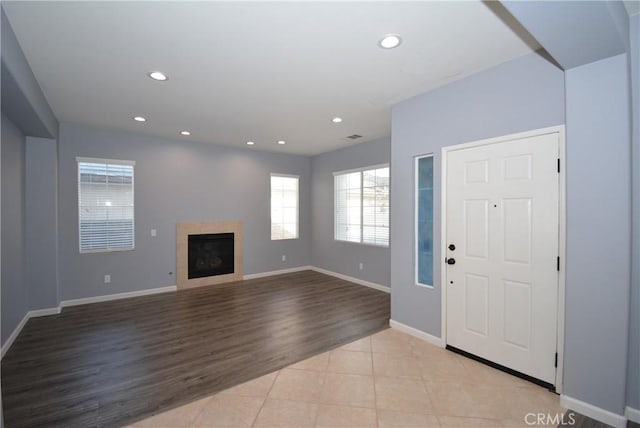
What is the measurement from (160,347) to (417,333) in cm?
290

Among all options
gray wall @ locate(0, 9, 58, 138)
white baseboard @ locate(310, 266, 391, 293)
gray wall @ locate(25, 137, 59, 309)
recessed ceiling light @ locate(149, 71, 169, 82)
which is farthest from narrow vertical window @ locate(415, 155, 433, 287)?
gray wall @ locate(25, 137, 59, 309)

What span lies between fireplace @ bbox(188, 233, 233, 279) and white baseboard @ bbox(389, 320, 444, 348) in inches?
147

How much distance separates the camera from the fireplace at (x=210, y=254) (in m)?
5.65

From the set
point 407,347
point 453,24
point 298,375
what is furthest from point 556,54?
point 298,375

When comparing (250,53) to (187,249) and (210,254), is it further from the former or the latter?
(210,254)

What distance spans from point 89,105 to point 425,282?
4.67m

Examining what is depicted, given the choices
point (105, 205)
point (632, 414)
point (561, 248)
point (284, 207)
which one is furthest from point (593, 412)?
point (105, 205)

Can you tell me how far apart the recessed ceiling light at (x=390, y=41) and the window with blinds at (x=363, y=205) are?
124 inches

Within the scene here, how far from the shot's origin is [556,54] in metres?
2.00

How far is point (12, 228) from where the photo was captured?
340 cm

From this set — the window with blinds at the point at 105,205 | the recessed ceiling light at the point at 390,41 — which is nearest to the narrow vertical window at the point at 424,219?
the recessed ceiling light at the point at 390,41

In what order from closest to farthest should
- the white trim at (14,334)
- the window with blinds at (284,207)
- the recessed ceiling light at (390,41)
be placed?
1. the recessed ceiling light at (390,41)
2. the white trim at (14,334)
3. the window with blinds at (284,207)

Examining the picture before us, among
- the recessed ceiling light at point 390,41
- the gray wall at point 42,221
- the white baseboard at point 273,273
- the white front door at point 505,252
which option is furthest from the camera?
the white baseboard at point 273,273

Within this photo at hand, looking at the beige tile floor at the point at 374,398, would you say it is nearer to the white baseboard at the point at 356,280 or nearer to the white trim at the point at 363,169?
the white baseboard at the point at 356,280
